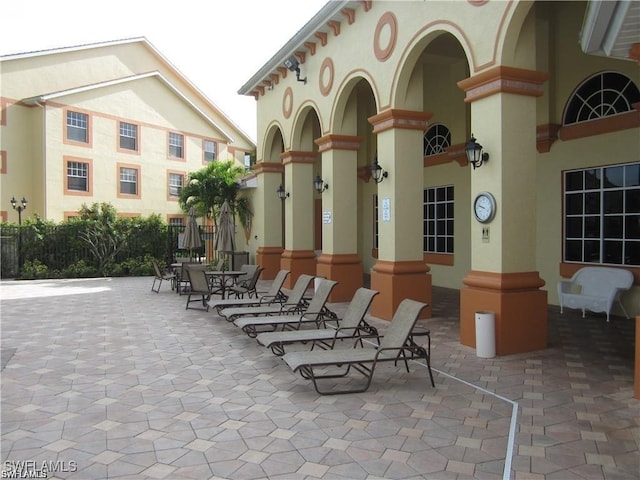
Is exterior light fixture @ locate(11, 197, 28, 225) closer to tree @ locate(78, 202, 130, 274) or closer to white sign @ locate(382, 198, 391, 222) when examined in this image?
tree @ locate(78, 202, 130, 274)

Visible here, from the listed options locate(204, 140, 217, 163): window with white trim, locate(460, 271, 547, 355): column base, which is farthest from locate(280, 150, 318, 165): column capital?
locate(204, 140, 217, 163): window with white trim

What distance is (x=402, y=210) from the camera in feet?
29.5

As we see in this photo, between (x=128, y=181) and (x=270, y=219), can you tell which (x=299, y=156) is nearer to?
(x=270, y=219)

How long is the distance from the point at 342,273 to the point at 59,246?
1276cm

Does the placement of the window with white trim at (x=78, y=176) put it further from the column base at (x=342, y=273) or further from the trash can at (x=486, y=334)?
the trash can at (x=486, y=334)

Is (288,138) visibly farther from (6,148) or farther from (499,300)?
(6,148)

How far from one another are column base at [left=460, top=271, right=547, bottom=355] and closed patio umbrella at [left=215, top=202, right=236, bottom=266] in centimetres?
755

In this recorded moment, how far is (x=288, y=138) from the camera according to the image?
13.9 metres

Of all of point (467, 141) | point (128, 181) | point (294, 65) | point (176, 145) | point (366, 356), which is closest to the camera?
point (366, 356)

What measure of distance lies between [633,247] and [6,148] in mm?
23211

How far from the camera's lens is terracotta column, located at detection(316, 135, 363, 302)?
11.3 metres

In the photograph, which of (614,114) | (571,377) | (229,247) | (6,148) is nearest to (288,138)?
(229,247)

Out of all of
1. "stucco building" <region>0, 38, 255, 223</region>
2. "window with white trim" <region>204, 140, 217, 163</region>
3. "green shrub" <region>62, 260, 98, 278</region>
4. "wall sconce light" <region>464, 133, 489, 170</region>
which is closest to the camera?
"wall sconce light" <region>464, 133, 489, 170</region>

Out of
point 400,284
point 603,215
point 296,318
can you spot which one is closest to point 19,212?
point 296,318
